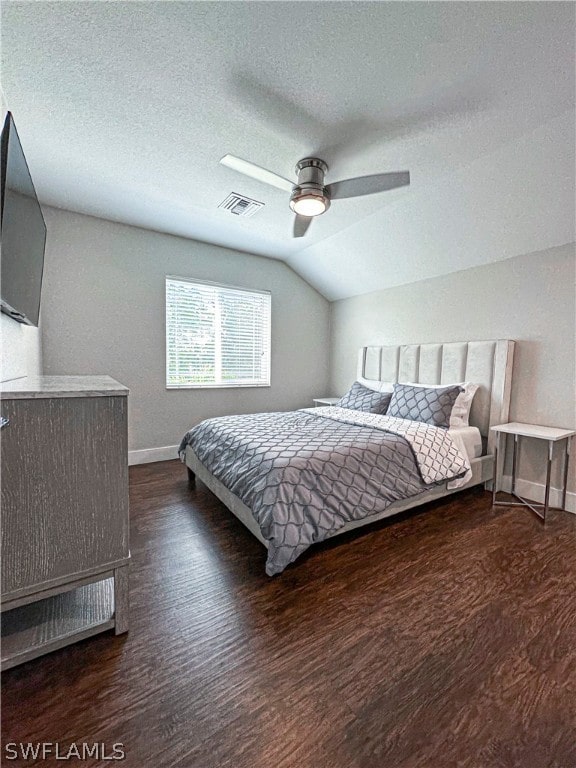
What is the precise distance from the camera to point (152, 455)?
12.7 feet

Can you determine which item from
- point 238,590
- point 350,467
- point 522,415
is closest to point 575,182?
point 522,415

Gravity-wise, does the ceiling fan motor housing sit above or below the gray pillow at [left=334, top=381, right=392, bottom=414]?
above

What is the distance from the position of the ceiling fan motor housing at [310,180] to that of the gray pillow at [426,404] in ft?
6.47

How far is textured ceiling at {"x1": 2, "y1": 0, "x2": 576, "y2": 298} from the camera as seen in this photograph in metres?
1.42

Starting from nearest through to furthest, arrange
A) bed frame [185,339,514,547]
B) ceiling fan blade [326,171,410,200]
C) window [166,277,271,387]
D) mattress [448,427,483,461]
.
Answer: ceiling fan blade [326,171,410,200] → bed frame [185,339,514,547] → mattress [448,427,483,461] → window [166,277,271,387]

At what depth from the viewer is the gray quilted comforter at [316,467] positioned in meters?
1.87

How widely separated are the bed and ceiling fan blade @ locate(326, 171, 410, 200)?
1740 millimetres

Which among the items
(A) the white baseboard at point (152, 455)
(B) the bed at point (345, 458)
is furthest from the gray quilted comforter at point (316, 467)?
(A) the white baseboard at point (152, 455)

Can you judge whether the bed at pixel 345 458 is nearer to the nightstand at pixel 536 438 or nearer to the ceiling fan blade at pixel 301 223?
the nightstand at pixel 536 438

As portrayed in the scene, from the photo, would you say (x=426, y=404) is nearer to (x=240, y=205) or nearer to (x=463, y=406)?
(x=463, y=406)

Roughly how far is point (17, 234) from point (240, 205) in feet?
6.53

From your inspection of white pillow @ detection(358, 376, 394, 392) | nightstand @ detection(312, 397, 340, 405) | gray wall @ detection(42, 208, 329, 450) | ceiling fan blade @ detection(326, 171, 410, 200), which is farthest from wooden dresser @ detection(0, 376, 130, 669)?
nightstand @ detection(312, 397, 340, 405)

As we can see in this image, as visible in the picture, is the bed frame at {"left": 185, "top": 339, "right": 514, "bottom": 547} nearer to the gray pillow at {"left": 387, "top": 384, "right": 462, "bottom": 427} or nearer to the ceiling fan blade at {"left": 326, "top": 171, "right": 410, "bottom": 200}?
the gray pillow at {"left": 387, "top": 384, "right": 462, "bottom": 427}

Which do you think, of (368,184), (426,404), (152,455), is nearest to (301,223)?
(368,184)
